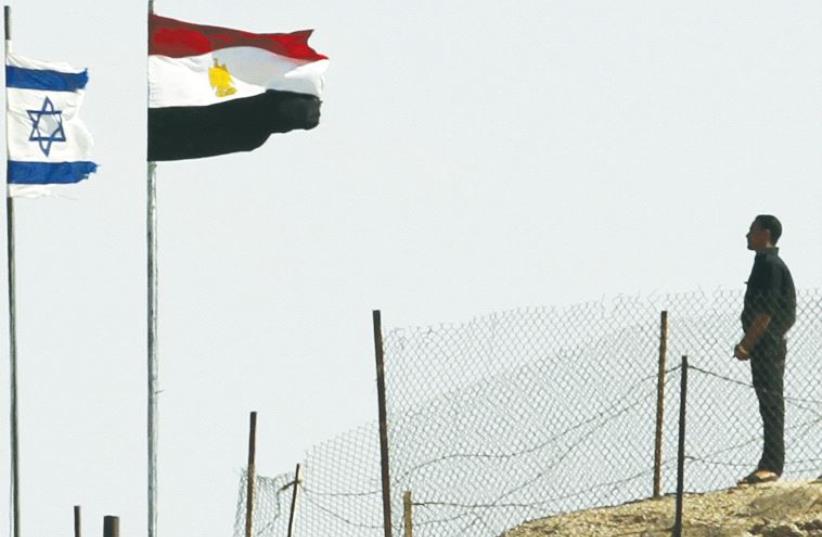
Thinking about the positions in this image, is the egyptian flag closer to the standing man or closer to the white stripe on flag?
the white stripe on flag

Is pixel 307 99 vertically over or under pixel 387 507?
over

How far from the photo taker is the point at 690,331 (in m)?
21.1

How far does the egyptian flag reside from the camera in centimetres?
2370

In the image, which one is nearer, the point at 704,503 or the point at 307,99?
the point at 704,503

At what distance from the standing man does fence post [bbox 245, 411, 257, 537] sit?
407 centimetres

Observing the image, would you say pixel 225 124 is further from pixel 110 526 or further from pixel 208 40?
pixel 110 526

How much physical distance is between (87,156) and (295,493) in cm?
438

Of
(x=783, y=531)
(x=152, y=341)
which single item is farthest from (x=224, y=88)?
(x=783, y=531)

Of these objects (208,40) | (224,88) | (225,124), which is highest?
(208,40)

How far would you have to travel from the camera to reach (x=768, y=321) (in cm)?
2125

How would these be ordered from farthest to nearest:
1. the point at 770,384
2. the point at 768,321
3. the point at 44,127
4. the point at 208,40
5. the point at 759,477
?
the point at 44,127
the point at 208,40
the point at 759,477
the point at 770,384
the point at 768,321

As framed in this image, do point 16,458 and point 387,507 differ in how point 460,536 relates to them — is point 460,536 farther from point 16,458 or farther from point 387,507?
point 16,458

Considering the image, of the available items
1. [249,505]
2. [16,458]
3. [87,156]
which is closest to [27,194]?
[87,156]

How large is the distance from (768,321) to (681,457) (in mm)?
1261
